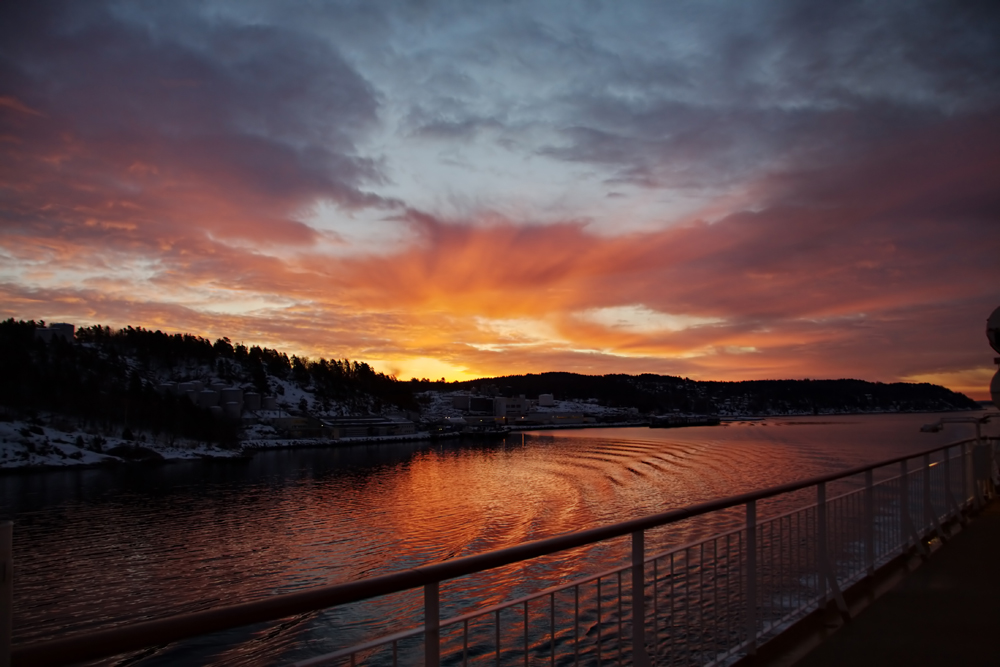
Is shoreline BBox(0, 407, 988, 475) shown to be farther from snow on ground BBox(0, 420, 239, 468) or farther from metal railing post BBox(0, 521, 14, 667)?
metal railing post BBox(0, 521, 14, 667)

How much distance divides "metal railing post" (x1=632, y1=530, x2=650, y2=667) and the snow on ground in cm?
7282

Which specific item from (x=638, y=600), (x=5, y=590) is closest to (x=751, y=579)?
(x=638, y=600)

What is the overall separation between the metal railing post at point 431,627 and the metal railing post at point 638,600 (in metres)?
1.28

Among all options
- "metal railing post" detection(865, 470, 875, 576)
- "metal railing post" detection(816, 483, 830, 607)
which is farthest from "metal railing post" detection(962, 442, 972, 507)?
"metal railing post" detection(816, 483, 830, 607)

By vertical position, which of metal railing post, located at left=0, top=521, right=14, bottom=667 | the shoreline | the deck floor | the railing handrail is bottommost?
the shoreline

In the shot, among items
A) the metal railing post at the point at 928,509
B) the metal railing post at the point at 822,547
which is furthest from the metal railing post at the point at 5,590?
the metal railing post at the point at 928,509

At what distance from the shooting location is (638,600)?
3363 mm

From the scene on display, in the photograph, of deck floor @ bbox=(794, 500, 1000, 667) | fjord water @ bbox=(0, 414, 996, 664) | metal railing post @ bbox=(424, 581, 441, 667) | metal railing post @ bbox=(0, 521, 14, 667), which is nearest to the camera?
metal railing post @ bbox=(0, 521, 14, 667)

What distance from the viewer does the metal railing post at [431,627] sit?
2.33m

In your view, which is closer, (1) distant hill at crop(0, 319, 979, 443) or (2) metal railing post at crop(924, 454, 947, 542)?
(2) metal railing post at crop(924, 454, 947, 542)

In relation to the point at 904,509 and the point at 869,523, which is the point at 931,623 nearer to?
the point at 869,523

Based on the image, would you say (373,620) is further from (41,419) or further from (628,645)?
(41,419)

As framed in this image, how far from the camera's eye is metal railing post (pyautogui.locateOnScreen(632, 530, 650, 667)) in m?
3.31

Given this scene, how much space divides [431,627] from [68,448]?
78.8 meters
